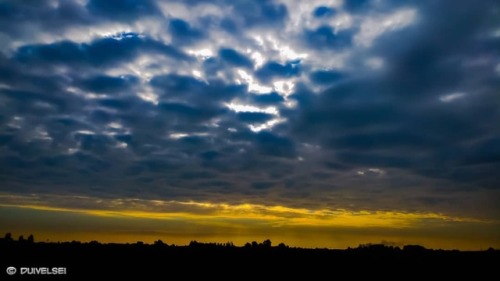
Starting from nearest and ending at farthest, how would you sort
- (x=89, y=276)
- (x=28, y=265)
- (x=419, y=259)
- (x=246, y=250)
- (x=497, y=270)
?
(x=89, y=276) < (x=28, y=265) < (x=497, y=270) < (x=419, y=259) < (x=246, y=250)

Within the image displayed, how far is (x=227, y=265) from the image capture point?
2142 inches

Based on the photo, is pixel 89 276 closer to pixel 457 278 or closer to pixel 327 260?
pixel 327 260

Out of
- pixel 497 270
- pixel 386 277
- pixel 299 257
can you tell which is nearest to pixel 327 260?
pixel 299 257

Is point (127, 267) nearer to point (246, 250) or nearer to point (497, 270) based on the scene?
point (246, 250)

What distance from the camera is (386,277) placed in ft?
160

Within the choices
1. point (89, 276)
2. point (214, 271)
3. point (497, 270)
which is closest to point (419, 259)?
point (497, 270)

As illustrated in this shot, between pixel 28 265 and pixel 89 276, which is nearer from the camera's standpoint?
pixel 89 276

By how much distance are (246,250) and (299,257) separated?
11.1 m

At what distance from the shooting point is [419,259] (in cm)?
6153

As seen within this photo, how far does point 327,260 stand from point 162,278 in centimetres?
2806

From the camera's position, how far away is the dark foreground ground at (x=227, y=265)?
4675 cm

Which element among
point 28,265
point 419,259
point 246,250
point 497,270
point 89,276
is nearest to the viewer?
point 89,276

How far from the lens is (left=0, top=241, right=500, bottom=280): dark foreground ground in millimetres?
46750

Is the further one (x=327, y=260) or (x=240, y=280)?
(x=327, y=260)
